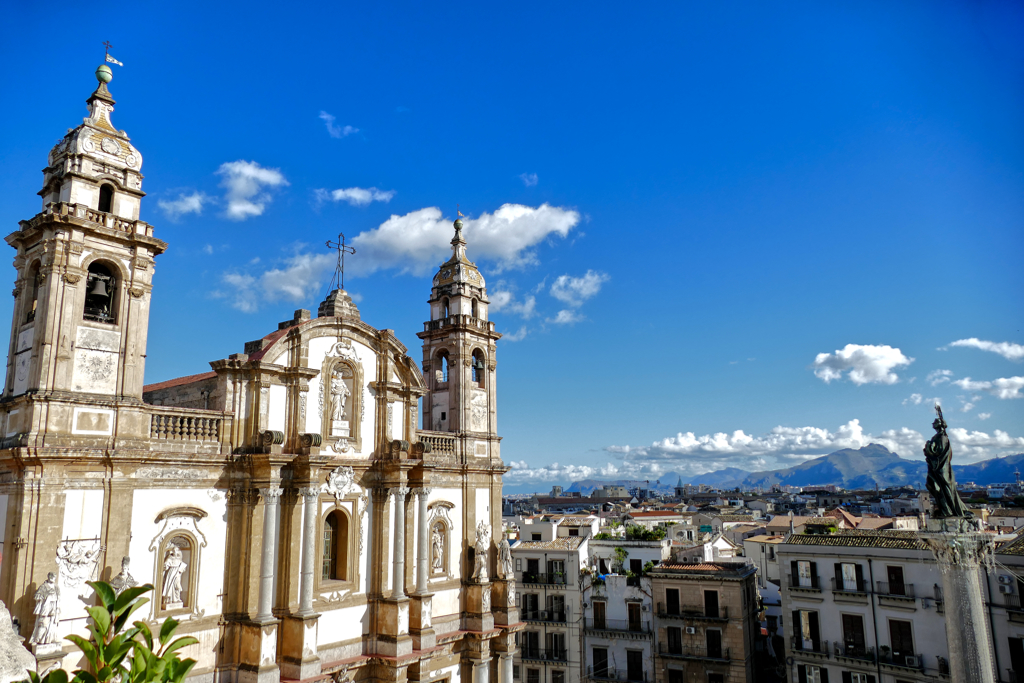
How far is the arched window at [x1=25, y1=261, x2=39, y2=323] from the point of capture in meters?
19.4

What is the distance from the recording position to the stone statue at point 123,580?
58.9 ft

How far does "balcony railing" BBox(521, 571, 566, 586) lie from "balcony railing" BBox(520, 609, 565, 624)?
1770 millimetres

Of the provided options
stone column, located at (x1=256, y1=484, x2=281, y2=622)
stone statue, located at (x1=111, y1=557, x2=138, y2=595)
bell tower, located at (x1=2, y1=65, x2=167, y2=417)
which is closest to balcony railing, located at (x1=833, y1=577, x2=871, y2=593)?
stone column, located at (x1=256, y1=484, x2=281, y2=622)

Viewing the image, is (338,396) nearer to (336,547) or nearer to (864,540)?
(336,547)

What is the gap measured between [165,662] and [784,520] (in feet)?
222

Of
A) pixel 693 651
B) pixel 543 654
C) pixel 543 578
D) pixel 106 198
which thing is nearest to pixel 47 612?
pixel 106 198

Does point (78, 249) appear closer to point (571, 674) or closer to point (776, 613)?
point (571, 674)

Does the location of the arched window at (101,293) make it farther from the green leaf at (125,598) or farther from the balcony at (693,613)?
the balcony at (693,613)

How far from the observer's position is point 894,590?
36.9 m

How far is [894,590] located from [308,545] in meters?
30.1

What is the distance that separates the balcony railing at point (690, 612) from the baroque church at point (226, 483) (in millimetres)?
18417

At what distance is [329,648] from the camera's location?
2308cm

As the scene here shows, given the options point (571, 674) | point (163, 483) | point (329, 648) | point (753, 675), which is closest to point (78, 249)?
point (163, 483)

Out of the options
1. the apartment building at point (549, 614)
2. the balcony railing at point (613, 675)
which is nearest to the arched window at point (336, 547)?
the apartment building at point (549, 614)
